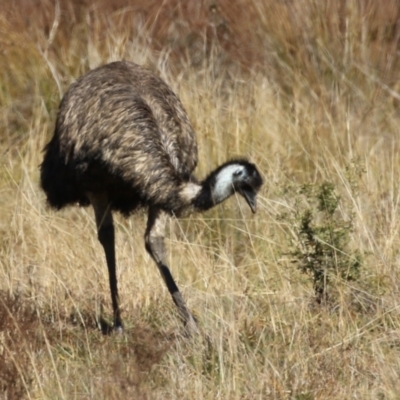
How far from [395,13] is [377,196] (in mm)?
2453

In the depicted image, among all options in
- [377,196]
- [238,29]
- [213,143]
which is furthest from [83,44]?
[377,196]

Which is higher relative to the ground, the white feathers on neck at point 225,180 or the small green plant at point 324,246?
the white feathers on neck at point 225,180

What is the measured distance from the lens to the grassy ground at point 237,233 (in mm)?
5410

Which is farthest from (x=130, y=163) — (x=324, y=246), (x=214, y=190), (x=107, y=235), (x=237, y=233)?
(x=237, y=233)

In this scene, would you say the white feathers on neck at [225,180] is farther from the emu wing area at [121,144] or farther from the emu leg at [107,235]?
the emu leg at [107,235]

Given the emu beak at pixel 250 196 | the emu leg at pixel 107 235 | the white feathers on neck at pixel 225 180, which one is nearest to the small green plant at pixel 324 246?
the emu beak at pixel 250 196

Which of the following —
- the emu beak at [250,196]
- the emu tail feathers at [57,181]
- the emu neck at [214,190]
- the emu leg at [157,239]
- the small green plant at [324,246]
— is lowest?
the small green plant at [324,246]

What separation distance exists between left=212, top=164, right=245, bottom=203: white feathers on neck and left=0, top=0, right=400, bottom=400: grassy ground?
0.44 metres

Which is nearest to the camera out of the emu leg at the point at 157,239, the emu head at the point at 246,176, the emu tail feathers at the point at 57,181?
the emu head at the point at 246,176

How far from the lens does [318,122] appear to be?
8.70 meters

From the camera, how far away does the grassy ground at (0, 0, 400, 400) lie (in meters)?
5.41

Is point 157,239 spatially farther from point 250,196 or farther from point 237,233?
point 237,233

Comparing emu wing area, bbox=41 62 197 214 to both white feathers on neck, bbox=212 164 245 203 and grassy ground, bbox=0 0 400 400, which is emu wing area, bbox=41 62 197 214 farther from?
grassy ground, bbox=0 0 400 400

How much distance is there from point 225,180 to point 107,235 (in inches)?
44.2
